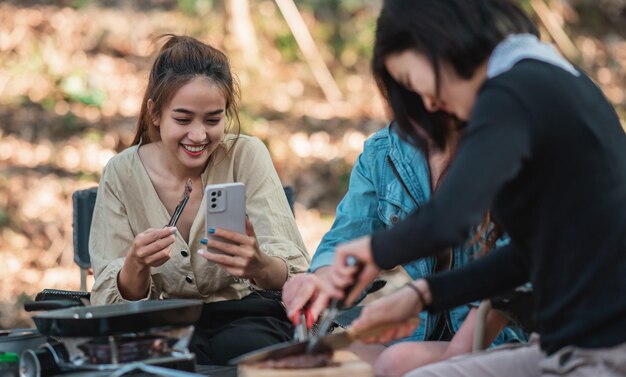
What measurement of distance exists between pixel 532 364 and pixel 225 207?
1103mm

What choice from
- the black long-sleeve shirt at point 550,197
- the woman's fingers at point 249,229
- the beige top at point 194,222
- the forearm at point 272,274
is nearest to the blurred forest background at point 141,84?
the beige top at point 194,222

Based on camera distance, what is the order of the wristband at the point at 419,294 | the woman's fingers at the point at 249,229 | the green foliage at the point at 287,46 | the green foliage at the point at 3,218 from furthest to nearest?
the green foliage at the point at 287,46, the green foliage at the point at 3,218, the woman's fingers at the point at 249,229, the wristband at the point at 419,294

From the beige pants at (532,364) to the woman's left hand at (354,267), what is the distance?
306 mm

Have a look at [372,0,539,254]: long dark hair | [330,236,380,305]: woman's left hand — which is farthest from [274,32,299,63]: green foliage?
[330,236,380,305]: woman's left hand

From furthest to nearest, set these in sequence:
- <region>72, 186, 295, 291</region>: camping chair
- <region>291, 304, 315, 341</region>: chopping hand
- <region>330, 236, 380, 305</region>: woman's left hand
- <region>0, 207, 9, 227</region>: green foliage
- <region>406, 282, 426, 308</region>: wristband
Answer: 1. <region>0, 207, 9, 227</region>: green foliage
2. <region>72, 186, 295, 291</region>: camping chair
3. <region>291, 304, 315, 341</region>: chopping hand
4. <region>406, 282, 426, 308</region>: wristband
5. <region>330, 236, 380, 305</region>: woman's left hand

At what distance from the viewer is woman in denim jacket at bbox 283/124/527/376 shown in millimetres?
2750

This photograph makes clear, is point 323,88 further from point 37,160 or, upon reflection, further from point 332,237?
point 332,237

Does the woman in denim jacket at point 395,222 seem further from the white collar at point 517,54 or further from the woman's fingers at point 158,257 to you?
the white collar at point 517,54

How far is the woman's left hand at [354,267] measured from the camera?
184cm

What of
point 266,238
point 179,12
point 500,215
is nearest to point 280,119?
point 179,12

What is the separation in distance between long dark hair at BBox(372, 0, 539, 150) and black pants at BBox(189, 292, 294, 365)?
48.2 inches

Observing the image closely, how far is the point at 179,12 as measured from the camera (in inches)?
300

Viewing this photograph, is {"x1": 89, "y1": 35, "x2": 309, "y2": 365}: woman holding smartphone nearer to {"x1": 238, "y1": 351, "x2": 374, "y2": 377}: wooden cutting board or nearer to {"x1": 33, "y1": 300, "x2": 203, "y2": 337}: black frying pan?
{"x1": 33, "y1": 300, "x2": 203, "y2": 337}: black frying pan

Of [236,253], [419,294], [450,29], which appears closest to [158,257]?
[236,253]
